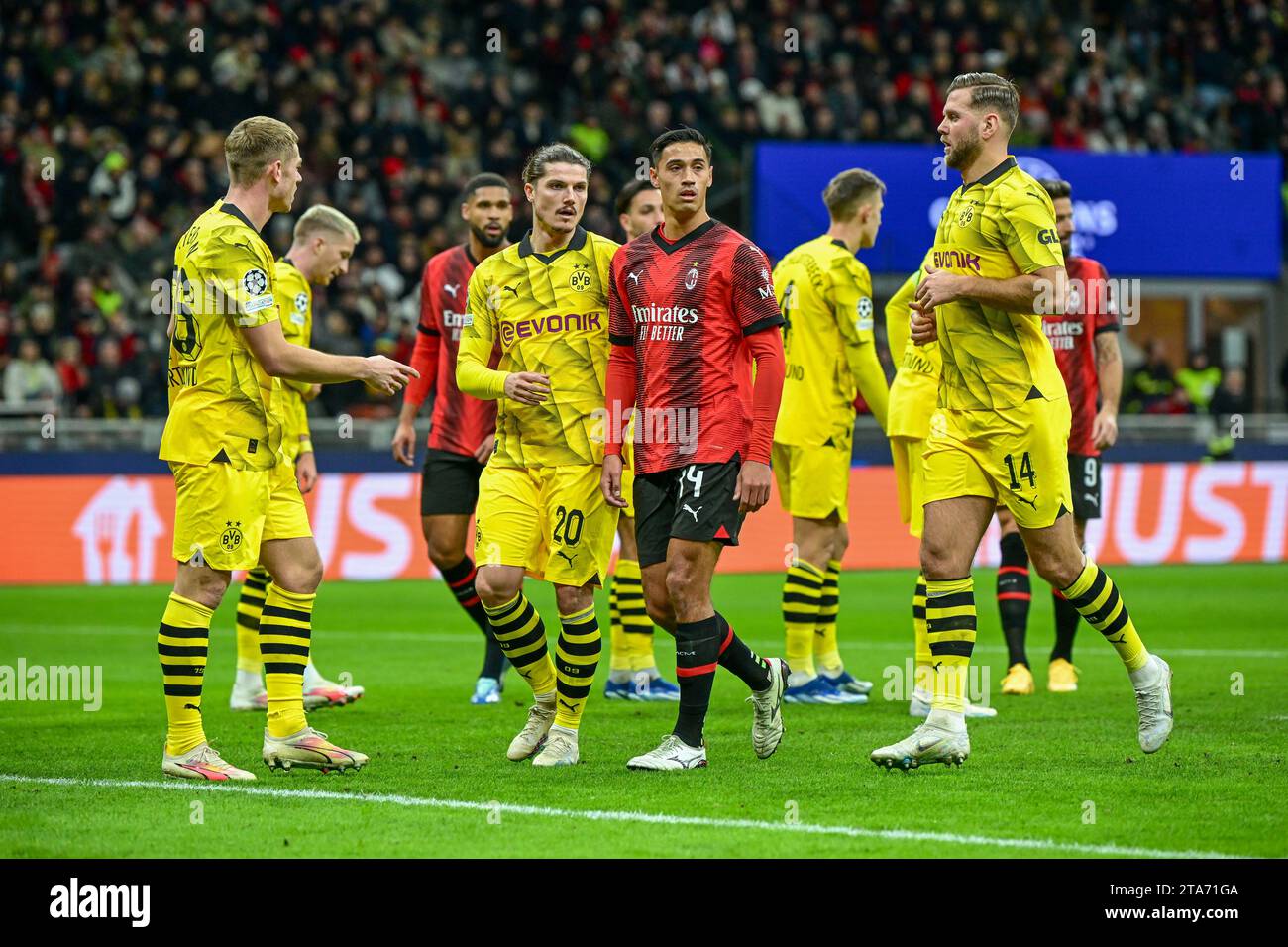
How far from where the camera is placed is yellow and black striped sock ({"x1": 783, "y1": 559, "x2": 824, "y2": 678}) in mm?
9312

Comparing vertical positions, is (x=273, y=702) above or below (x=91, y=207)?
below

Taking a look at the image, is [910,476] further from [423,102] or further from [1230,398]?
[423,102]

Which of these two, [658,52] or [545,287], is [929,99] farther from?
[545,287]

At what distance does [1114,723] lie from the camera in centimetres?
819

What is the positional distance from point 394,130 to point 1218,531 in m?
10.8

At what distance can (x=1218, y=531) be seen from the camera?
61.4ft

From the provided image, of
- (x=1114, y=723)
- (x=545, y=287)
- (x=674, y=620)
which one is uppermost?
(x=545, y=287)

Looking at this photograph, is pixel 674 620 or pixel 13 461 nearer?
pixel 674 620

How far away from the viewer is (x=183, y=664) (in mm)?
6754

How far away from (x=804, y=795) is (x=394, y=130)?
55.6 ft

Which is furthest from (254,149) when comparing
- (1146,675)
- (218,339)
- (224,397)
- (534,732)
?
(1146,675)
